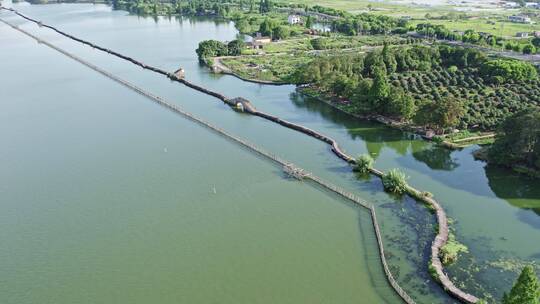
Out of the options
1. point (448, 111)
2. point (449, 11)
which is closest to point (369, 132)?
point (448, 111)

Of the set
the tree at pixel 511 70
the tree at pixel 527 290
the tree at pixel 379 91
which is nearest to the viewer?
the tree at pixel 527 290

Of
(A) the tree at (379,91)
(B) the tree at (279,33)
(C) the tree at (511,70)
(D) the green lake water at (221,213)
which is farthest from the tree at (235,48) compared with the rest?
(C) the tree at (511,70)

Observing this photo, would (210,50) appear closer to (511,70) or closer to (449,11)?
(511,70)

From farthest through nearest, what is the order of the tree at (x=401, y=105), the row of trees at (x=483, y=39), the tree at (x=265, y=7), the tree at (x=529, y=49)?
the tree at (x=265, y=7) → the row of trees at (x=483, y=39) → the tree at (x=529, y=49) → the tree at (x=401, y=105)

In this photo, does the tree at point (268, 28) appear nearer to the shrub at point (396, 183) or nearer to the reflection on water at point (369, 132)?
the reflection on water at point (369, 132)

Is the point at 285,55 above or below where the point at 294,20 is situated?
below

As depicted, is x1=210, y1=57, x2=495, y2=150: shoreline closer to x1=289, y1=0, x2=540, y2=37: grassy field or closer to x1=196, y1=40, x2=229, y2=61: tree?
x1=196, y1=40, x2=229, y2=61: tree

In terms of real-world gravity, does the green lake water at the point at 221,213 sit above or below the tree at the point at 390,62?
below

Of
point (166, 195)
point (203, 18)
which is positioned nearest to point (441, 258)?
point (166, 195)

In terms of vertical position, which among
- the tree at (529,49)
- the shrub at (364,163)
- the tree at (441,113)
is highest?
the tree at (529,49)
